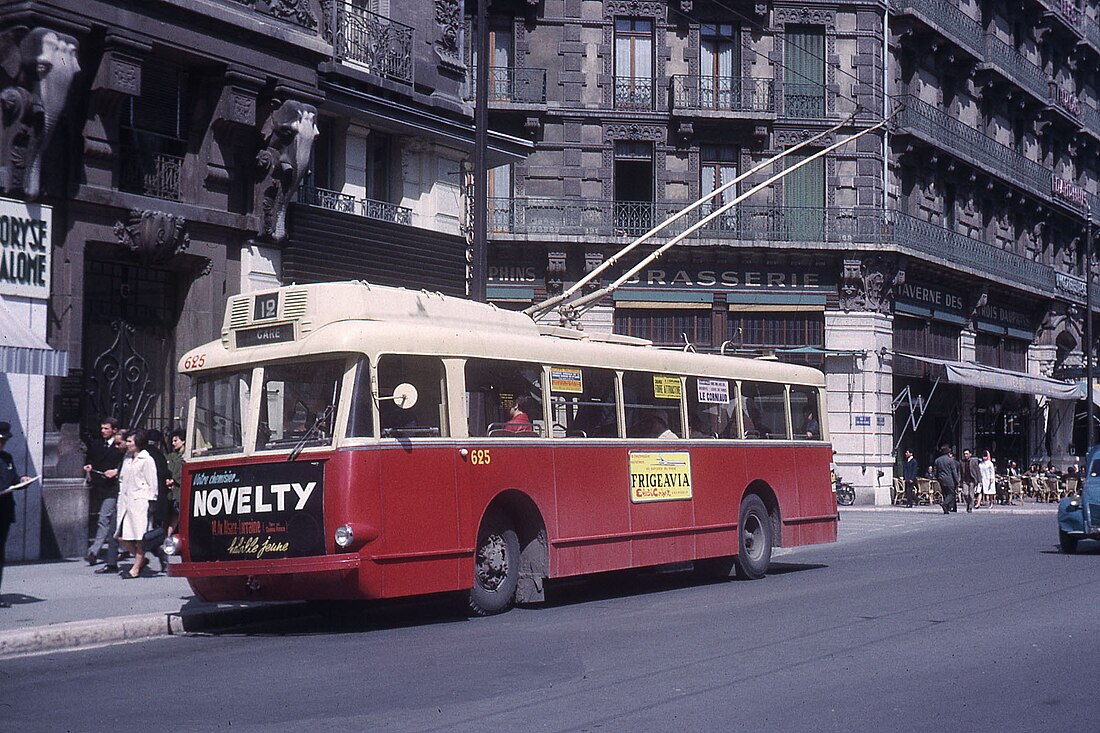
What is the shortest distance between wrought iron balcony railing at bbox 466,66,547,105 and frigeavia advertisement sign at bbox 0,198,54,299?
2025 centimetres

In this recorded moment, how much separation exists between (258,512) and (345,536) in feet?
3.22

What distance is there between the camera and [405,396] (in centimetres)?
1228

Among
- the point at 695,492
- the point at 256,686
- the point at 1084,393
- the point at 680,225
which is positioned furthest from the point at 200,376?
the point at 1084,393

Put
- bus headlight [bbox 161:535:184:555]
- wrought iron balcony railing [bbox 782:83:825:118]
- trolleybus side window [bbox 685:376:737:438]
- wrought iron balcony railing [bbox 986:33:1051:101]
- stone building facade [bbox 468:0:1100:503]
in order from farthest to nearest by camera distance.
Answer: wrought iron balcony railing [bbox 986:33:1051:101] → wrought iron balcony railing [bbox 782:83:825:118] → stone building facade [bbox 468:0:1100:503] → trolleybus side window [bbox 685:376:737:438] → bus headlight [bbox 161:535:184:555]

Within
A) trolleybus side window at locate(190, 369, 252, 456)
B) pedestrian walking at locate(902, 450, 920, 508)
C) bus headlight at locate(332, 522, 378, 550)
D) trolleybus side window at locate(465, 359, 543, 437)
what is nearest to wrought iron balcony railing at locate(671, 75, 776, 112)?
pedestrian walking at locate(902, 450, 920, 508)

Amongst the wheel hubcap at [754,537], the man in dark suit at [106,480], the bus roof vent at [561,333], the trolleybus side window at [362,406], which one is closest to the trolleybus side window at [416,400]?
the trolleybus side window at [362,406]

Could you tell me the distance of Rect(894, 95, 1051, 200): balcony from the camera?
4075cm

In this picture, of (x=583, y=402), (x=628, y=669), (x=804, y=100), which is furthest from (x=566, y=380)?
(x=804, y=100)

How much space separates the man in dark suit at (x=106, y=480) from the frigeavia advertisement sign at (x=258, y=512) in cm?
468

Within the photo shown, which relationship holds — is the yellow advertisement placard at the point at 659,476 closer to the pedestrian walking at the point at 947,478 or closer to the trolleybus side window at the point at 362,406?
the trolleybus side window at the point at 362,406

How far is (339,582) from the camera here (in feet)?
39.0

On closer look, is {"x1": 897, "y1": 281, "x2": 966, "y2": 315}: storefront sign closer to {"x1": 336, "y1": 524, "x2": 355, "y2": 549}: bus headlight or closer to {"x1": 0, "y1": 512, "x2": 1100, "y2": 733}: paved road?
{"x1": 0, "y1": 512, "x2": 1100, "y2": 733}: paved road

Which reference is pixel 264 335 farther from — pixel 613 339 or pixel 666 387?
pixel 666 387

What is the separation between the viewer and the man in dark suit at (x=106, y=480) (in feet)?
55.5
